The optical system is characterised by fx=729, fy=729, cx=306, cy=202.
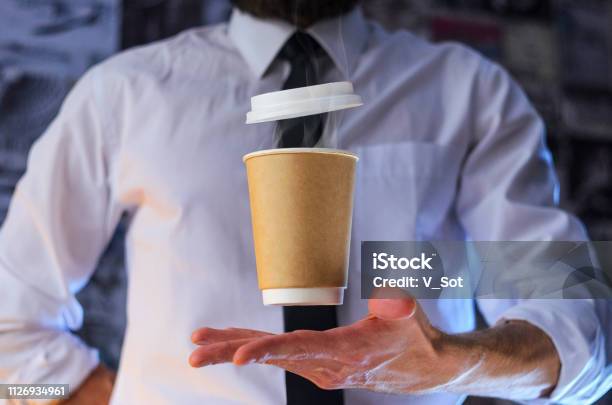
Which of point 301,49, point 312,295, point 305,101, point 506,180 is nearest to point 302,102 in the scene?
point 305,101

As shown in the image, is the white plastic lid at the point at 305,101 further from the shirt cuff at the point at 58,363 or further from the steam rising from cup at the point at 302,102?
the shirt cuff at the point at 58,363

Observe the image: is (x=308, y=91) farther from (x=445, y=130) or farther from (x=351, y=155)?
(x=445, y=130)

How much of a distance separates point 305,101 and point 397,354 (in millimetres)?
162

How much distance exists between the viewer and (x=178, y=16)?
1.12 meters

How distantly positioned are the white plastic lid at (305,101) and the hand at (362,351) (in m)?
Answer: 0.11

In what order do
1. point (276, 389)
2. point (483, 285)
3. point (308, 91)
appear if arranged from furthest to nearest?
point (276, 389) < point (483, 285) < point (308, 91)

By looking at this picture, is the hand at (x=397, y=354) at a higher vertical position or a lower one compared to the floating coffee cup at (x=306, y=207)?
lower

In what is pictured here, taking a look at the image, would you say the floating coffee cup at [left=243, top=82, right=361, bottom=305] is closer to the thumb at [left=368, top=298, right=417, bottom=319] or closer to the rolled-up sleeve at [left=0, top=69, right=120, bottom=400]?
the thumb at [left=368, top=298, right=417, bottom=319]

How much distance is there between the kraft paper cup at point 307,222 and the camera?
0.41m

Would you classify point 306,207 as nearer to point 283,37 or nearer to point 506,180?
point 283,37

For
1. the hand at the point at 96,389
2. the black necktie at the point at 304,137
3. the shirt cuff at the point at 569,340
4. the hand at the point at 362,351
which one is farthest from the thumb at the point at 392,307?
the hand at the point at 96,389

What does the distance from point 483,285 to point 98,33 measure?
76cm

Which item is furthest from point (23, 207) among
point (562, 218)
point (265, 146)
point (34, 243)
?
point (562, 218)

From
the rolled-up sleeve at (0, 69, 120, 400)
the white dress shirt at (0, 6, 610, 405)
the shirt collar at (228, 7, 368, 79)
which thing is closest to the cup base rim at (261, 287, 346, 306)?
the white dress shirt at (0, 6, 610, 405)
